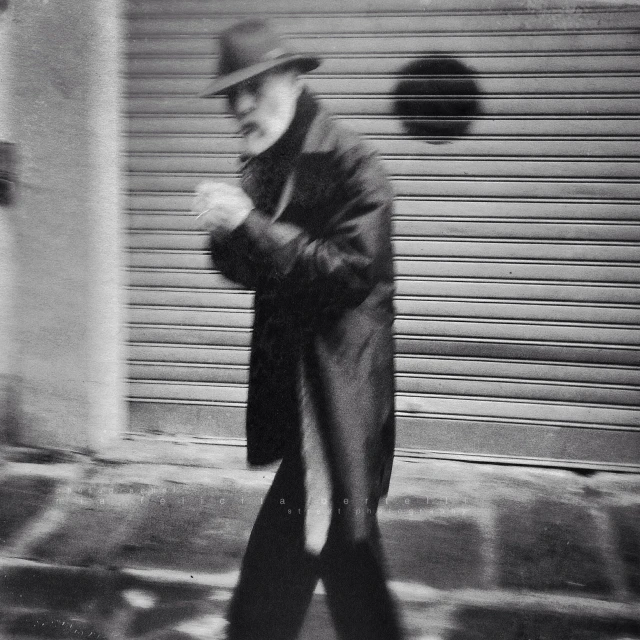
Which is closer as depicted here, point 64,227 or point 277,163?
point 277,163

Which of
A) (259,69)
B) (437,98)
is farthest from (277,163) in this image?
(437,98)

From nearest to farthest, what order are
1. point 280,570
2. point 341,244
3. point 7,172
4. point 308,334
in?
point 341,244
point 308,334
point 280,570
point 7,172

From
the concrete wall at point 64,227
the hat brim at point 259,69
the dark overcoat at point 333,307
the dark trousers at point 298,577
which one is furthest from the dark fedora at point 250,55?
the dark trousers at point 298,577

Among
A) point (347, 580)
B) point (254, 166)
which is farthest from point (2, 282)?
point (347, 580)

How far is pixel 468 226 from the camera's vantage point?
317cm

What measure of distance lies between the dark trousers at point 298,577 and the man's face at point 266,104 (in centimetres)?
125

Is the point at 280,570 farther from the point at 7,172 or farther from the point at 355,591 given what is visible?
the point at 7,172

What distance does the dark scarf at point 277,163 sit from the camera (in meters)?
2.62

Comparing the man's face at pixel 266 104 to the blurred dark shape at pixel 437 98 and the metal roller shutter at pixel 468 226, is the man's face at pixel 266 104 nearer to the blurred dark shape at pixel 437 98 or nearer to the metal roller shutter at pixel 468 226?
the metal roller shutter at pixel 468 226

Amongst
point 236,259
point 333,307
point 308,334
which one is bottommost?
point 308,334

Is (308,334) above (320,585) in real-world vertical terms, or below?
above

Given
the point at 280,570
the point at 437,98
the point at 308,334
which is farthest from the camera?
the point at 437,98

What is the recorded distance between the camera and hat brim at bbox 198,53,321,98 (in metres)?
2.61

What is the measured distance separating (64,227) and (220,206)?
2.96ft
